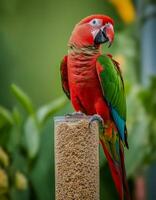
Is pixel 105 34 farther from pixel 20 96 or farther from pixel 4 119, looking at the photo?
pixel 4 119

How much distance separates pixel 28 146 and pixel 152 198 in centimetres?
30

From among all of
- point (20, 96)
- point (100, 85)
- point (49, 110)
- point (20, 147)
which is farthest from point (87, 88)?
point (20, 147)

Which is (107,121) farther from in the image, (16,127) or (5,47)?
(5,47)

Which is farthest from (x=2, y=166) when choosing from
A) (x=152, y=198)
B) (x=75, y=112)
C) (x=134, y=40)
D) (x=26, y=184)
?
(x=134, y=40)

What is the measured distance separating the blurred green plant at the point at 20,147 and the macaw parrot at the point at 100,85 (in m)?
0.39

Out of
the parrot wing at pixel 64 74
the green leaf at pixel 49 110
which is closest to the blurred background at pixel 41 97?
the green leaf at pixel 49 110

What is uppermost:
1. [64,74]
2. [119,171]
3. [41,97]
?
[41,97]

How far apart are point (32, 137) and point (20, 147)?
2.2 inches

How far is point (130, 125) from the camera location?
116 cm

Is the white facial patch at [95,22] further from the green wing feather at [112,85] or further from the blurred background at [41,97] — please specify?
the blurred background at [41,97]

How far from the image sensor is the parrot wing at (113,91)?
0.50 metres

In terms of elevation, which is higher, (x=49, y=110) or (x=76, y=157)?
(x=49, y=110)

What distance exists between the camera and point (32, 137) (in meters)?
1.04

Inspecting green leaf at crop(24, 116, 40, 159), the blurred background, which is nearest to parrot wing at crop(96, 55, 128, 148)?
the blurred background
